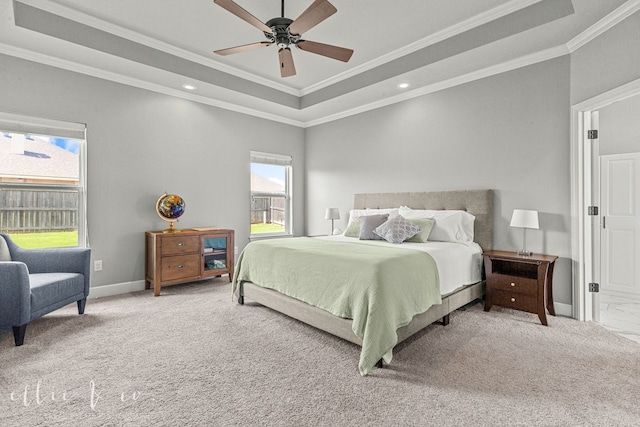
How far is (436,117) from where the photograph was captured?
4070 millimetres

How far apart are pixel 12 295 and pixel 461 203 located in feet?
14.4

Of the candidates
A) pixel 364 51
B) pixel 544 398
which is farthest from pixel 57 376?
pixel 364 51

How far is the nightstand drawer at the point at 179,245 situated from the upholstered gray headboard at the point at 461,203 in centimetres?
265

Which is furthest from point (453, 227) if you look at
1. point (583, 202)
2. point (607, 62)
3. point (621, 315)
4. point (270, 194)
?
point (270, 194)

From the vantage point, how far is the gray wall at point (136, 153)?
3410 mm

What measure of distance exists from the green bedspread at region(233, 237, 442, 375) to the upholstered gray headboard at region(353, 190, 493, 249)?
4.54 ft

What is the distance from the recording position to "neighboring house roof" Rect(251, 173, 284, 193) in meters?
5.29

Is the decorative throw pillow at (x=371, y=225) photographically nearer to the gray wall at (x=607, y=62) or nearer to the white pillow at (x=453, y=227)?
the white pillow at (x=453, y=227)

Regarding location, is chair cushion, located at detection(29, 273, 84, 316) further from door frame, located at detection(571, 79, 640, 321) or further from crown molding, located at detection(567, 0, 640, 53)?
crown molding, located at detection(567, 0, 640, 53)

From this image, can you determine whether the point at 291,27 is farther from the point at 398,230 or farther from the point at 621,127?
the point at 621,127

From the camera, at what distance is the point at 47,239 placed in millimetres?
Answer: 3441

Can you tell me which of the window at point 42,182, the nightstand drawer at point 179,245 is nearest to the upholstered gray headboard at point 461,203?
the nightstand drawer at point 179,245

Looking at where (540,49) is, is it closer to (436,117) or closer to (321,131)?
(436,117)

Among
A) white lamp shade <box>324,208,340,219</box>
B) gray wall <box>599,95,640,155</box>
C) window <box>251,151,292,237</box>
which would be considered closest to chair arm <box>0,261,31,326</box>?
window <box>251,151,292,237</box>
